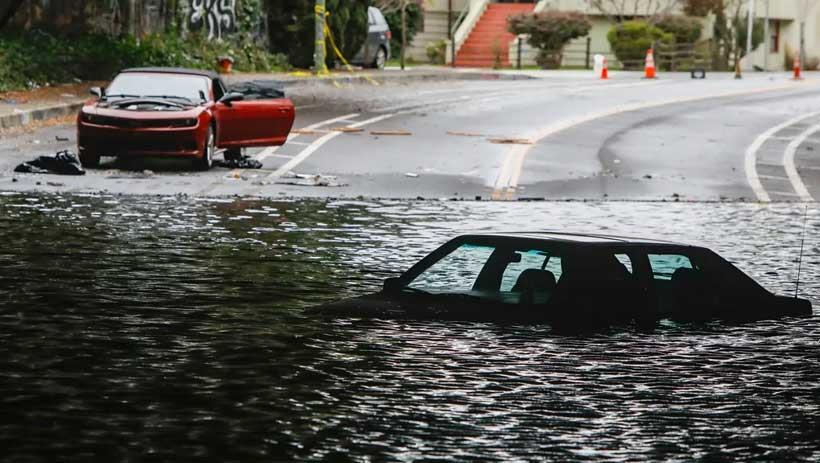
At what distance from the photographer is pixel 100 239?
675 inches

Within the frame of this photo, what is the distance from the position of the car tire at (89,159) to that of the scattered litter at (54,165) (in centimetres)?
40

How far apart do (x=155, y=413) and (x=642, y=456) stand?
2.47m

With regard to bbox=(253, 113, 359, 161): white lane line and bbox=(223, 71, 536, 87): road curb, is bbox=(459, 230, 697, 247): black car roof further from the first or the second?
bbox=(223, 71, 536, 87): road curb

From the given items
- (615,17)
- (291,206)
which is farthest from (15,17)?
(615,17)

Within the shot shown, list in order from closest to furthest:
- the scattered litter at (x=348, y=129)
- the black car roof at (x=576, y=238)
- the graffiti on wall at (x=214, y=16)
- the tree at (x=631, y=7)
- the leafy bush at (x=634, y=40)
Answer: the black car roof at (x=576, y=238), the scattered litter at (x=348, y=129), the graffiti on wall at (x=214, y=16), the leafy bush at (x=634, y=40), the tree at (x=631, y=7)

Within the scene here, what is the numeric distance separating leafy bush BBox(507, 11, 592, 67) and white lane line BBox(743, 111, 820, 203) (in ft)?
88.2

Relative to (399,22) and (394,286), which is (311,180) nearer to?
(394,286)

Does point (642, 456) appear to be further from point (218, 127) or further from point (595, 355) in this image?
point (218, 127)

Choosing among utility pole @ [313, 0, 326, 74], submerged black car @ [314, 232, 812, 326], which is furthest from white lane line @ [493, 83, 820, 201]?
submerged black car @ [314, 232, 812, 326]

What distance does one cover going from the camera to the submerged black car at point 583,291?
456 inches

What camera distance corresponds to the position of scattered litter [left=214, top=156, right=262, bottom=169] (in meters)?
26.4

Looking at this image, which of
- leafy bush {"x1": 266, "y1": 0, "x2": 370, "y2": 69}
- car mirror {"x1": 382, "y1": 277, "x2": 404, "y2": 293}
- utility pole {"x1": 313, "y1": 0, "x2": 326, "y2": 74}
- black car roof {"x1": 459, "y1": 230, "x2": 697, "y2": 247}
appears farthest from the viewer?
leafy bush {"x1": 266, "y1": 0, "x2": 370, "y2": 69}

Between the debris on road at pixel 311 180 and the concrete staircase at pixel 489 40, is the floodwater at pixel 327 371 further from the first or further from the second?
the concrete staircase at pixel 489 40

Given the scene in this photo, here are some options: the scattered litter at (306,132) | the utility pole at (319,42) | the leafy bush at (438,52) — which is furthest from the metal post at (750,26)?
the scattered litter at (306,132)
